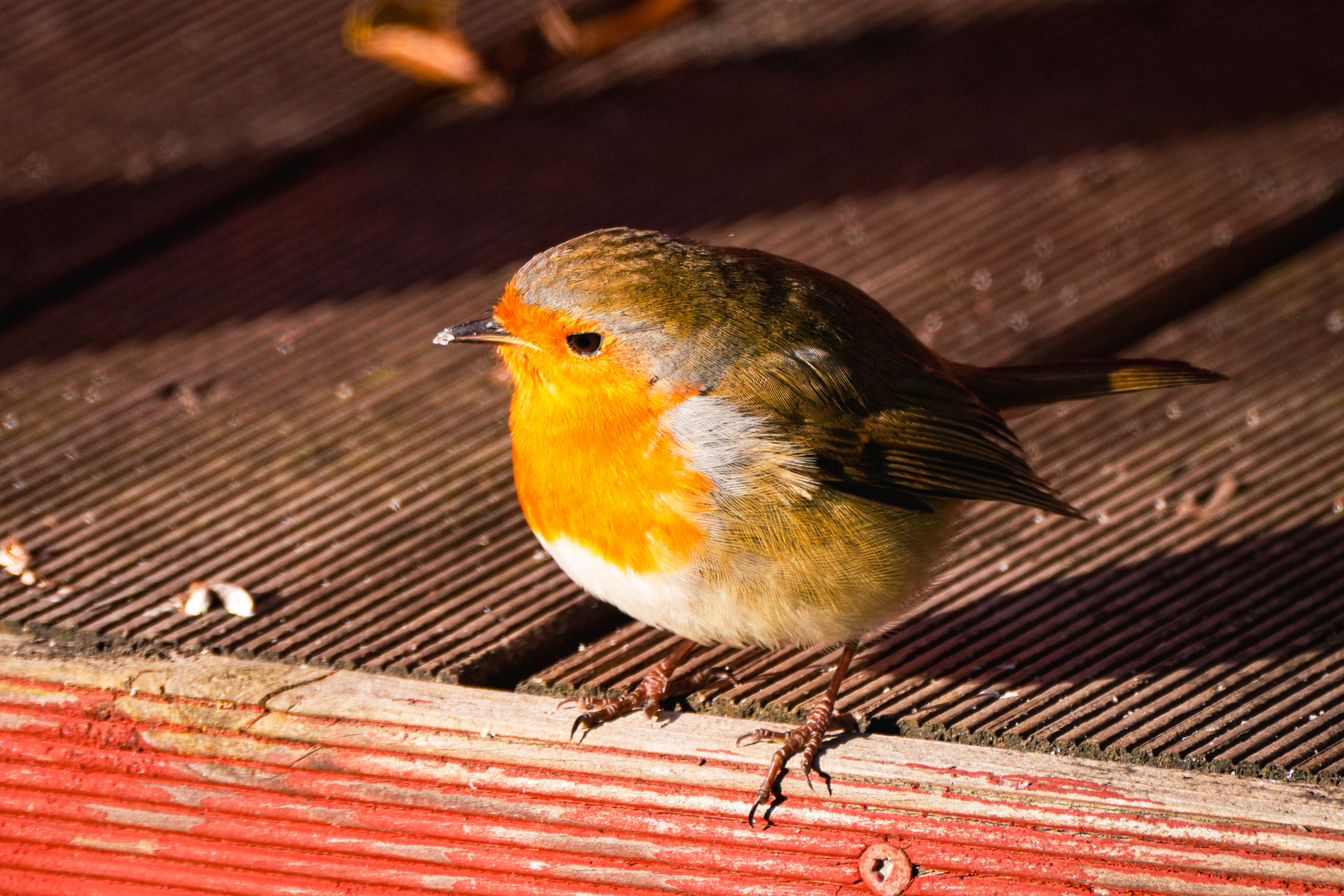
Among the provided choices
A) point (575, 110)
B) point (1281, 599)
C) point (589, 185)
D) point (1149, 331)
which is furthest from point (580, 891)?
point (575, 110)

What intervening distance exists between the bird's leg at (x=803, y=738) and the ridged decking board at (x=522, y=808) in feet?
0.08

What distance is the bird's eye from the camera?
1.95m

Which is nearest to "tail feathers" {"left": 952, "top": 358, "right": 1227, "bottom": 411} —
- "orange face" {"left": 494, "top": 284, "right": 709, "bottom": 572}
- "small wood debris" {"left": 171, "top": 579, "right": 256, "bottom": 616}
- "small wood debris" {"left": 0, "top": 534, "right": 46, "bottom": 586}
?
"orange face" {"left": 494, "top": 284, "right": 709, "bottom": 572}

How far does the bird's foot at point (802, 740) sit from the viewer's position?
1647 millimetres

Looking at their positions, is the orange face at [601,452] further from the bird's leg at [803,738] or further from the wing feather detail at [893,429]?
the bird's leg at [803,738]

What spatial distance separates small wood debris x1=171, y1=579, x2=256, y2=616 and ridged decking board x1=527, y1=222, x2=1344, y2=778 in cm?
49

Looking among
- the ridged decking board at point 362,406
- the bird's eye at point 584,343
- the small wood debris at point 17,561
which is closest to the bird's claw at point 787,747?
the ridged decking board at point 362,406

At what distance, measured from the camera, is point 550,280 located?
6.34ft

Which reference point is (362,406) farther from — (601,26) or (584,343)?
(601,26)

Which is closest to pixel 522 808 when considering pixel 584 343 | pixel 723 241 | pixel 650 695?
pixel 650 695

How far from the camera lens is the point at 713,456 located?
1.88 metres

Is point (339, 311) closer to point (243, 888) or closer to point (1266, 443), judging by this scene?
point (243, 888)

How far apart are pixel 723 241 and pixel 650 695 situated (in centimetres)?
139

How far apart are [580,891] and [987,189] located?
6.91ft
